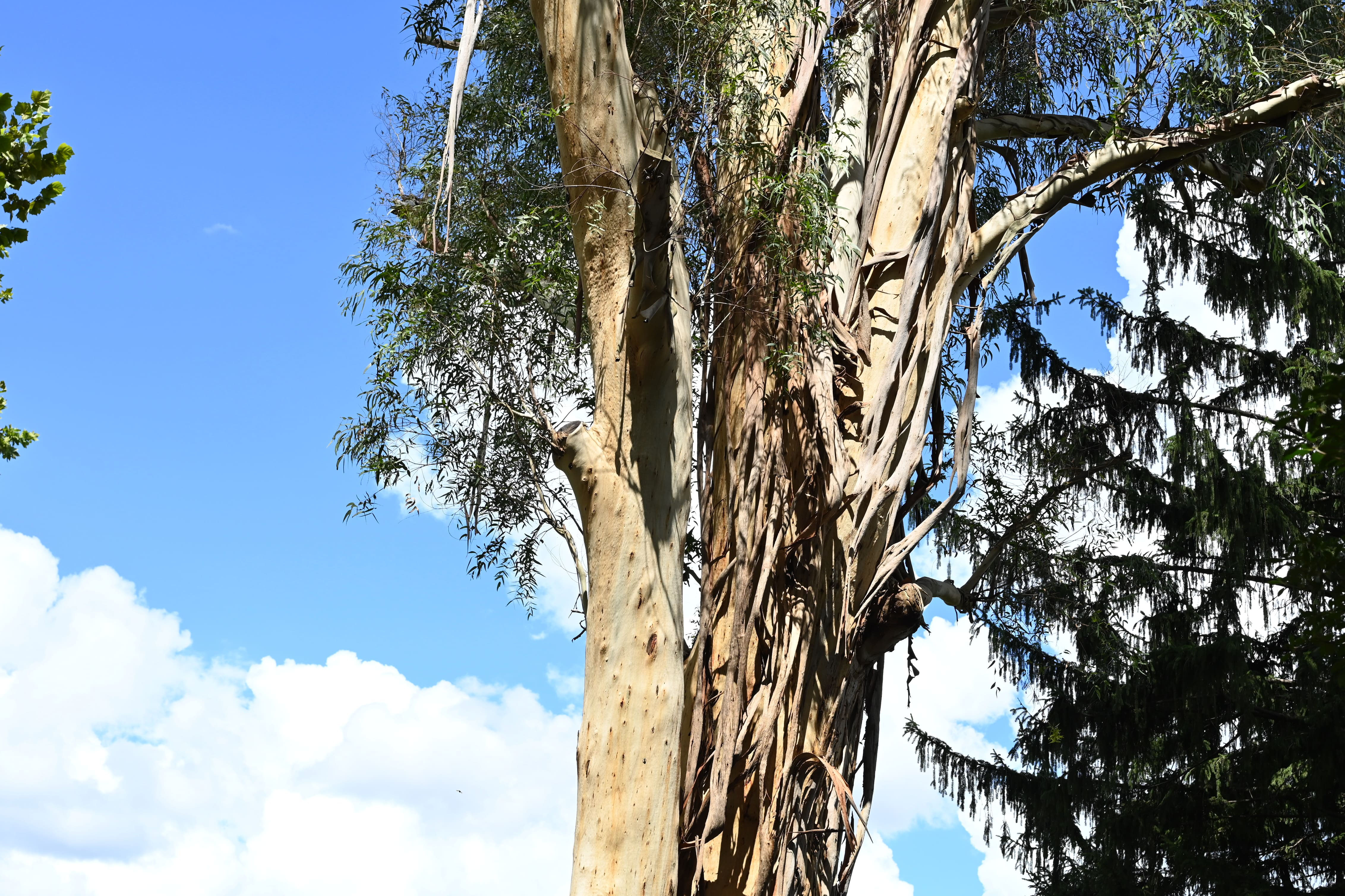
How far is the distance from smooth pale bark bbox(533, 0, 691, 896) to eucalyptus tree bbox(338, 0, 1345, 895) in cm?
1

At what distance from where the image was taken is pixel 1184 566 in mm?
10156

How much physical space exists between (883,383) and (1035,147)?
10.8 feet

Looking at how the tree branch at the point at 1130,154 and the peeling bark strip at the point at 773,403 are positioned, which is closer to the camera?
the peeling bark strip at the point at 773,403

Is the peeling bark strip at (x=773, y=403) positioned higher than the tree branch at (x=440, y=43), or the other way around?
the tree branch at (x=440, y=43)

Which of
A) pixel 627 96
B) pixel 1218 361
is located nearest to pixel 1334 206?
pixel 1218 361

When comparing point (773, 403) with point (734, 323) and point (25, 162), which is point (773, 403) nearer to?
point (734, 323)

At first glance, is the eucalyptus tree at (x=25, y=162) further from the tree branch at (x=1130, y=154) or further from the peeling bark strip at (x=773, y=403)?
the tree branch at (x=1130, y=154)

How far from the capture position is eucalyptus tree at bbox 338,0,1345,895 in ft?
15.0

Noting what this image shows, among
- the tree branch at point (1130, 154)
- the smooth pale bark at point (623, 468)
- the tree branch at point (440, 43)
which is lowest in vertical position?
the smooth pale bark at point (623, 468)

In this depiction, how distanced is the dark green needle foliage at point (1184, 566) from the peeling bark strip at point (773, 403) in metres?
1.36

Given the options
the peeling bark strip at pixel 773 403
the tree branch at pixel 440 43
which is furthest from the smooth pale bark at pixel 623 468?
the tree branch at pixel 440 43

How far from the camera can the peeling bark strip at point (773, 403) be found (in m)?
4.56

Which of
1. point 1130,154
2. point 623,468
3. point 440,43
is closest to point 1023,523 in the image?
point 1130,154

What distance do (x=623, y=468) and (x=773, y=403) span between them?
1228 millimetres
